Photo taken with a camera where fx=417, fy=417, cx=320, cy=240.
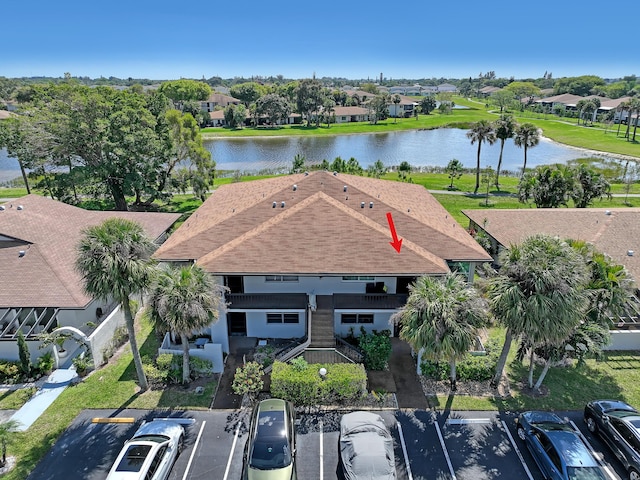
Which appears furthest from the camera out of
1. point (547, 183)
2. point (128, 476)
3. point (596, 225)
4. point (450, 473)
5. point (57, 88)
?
point (57, 88)

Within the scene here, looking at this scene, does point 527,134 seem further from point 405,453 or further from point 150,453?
point 150,453

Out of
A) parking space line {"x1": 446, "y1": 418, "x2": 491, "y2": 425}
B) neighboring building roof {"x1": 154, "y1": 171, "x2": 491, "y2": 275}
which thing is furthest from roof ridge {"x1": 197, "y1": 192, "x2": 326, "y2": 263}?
parking space line {"x1": 446, "y1": 418, "x2": 491, "y2": 425}

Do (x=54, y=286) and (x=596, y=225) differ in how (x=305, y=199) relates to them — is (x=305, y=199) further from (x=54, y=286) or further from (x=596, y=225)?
(x=596, y=225)

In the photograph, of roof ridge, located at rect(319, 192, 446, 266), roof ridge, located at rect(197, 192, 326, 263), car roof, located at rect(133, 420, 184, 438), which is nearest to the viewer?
car roof, located at rect(133, 420, 184, 438)

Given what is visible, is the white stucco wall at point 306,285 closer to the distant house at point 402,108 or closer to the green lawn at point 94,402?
the green lawn at point 94,402

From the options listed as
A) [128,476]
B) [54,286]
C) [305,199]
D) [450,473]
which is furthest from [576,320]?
[54,286]

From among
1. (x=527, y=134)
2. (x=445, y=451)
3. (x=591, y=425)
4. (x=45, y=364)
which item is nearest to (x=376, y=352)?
(x=445, y=451)

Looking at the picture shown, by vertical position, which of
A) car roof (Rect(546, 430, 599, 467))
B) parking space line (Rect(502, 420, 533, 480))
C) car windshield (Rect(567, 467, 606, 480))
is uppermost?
car roof (Rect(546, 430, 599, 467))

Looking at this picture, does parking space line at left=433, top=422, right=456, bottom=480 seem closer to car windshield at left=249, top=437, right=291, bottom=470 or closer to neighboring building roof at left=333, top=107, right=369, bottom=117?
car windshield at left=249, top=437, right=291, bottom=470
